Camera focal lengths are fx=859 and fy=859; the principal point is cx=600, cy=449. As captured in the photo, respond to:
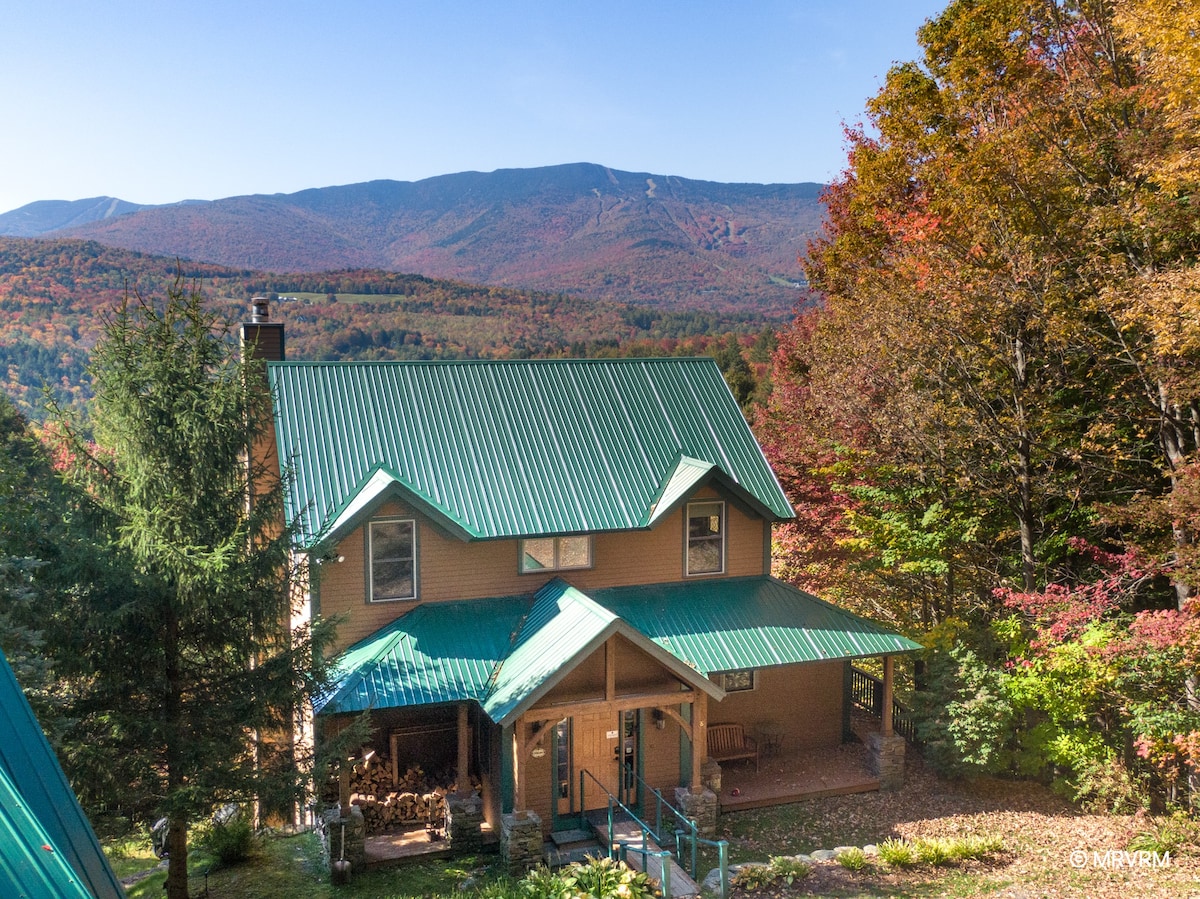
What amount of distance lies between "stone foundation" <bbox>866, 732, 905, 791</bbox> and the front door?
5095mm

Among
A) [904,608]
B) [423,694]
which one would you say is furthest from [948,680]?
[423,694]

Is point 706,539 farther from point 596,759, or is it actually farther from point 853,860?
point 853,860

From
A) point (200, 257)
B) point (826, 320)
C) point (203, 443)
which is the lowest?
point (203, 443)

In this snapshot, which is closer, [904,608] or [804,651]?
[804,651]

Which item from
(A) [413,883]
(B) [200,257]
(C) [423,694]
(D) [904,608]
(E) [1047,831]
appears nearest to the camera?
(A) [413,883]

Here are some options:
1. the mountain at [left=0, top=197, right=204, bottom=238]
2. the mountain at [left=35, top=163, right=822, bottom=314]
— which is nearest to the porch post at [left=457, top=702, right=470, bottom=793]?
the mountain at [left=35, top=163, right=822, bottom=314]

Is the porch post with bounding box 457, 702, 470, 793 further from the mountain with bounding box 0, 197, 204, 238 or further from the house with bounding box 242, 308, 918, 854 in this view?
the mountain with bounding box 0, 197, 204, 238

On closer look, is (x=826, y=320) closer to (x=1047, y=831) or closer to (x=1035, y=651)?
(x=1035, y=651)

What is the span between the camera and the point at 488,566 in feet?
56.4

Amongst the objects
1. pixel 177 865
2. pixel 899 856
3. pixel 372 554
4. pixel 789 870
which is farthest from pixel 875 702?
pixel 177 865

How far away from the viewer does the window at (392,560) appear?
645 inches

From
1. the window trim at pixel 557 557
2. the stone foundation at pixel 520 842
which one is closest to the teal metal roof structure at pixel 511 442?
the window trim at pixel 557 557

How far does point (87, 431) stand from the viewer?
37.7 feet

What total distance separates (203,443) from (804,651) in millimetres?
11303
